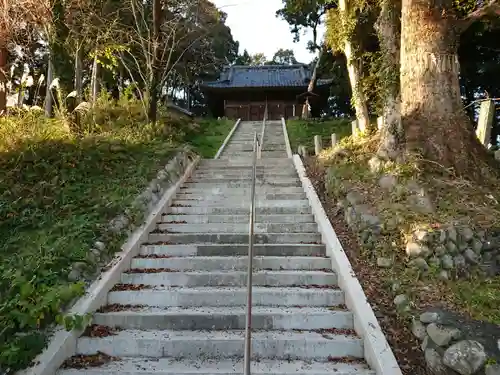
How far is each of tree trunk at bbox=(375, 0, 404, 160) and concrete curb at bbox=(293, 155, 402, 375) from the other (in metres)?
1.35

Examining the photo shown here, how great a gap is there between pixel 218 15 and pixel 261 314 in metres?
10.1

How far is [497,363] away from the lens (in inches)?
105

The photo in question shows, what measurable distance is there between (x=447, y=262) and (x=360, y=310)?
1010 mm

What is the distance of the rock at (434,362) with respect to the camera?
2811 mm

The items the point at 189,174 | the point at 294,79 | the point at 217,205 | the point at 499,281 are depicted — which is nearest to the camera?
the point at 499,281

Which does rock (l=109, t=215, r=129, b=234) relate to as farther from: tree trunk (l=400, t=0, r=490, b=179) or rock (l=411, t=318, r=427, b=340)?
tree trunk (l=400, t=0, r=490, b=179)

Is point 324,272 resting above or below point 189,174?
below

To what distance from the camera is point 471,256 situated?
3971mm

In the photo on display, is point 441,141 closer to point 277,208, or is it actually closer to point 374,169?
point 374,169

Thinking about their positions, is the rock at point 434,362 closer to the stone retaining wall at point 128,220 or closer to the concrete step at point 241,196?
the stone retaining wall at point 128,220

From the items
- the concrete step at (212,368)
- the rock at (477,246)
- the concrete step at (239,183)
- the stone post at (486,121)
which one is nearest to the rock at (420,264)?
the rock at (477,246)

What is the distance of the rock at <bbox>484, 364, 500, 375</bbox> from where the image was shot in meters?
2.63

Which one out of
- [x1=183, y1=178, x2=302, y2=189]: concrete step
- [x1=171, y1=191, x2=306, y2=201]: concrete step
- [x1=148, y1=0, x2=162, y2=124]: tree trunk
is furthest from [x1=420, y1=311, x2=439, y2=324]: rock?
[x1=148, y1=0, x2=162, y2=124]: tree trunk

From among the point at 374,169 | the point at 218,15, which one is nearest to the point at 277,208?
the point at 374,169
